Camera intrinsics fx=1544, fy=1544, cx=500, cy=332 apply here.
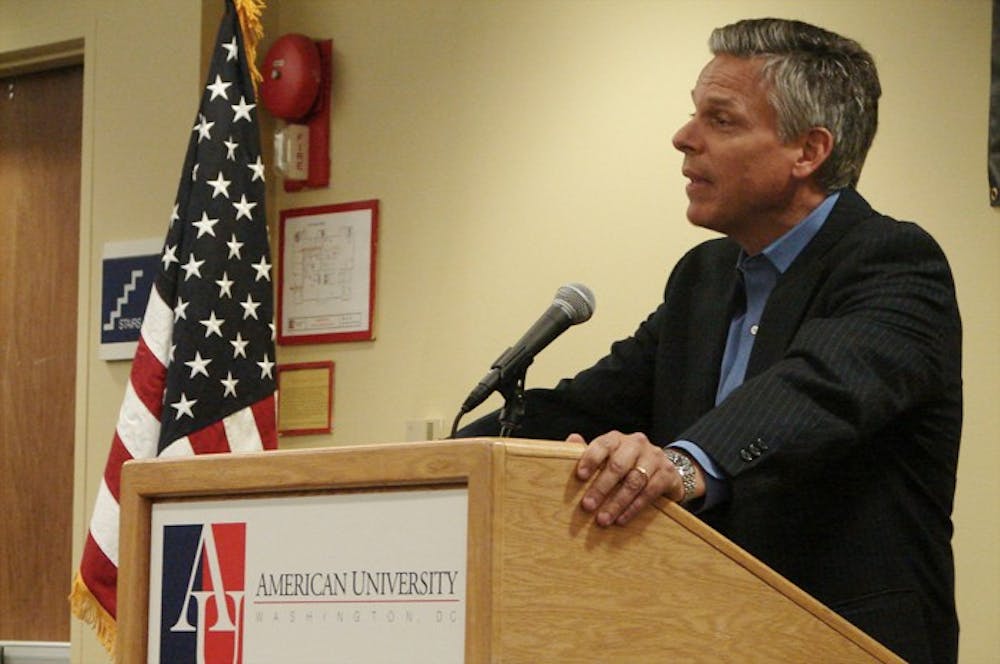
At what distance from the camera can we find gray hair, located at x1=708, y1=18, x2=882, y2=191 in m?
2.45

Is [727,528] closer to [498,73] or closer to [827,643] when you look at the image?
[827,643]

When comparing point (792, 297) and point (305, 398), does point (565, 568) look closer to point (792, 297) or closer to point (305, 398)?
point (792, 297)

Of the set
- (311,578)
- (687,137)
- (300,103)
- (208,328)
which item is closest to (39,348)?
(300,103)

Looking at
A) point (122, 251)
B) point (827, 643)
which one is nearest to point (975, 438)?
point (827, 643)

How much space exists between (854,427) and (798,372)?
0.32 feet

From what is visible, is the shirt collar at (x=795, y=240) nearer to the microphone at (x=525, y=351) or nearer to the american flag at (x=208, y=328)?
the microphone at (x=525, y=351)

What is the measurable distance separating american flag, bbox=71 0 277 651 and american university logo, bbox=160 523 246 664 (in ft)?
6.73

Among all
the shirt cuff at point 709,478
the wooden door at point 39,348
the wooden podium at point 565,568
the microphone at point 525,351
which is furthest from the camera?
the wooden door at point 39,348

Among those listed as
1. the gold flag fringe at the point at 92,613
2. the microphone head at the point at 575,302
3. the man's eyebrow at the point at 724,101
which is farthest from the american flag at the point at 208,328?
the microphone head at the point at 575,302

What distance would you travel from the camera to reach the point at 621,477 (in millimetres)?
1618

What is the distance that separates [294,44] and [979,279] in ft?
7.01

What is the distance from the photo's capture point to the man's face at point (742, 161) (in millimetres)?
2457

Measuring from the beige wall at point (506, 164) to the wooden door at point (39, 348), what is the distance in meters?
0.29

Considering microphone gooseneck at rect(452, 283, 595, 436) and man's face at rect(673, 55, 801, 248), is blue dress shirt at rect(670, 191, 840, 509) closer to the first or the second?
man's face at rect(673, 55, 801, 248)
